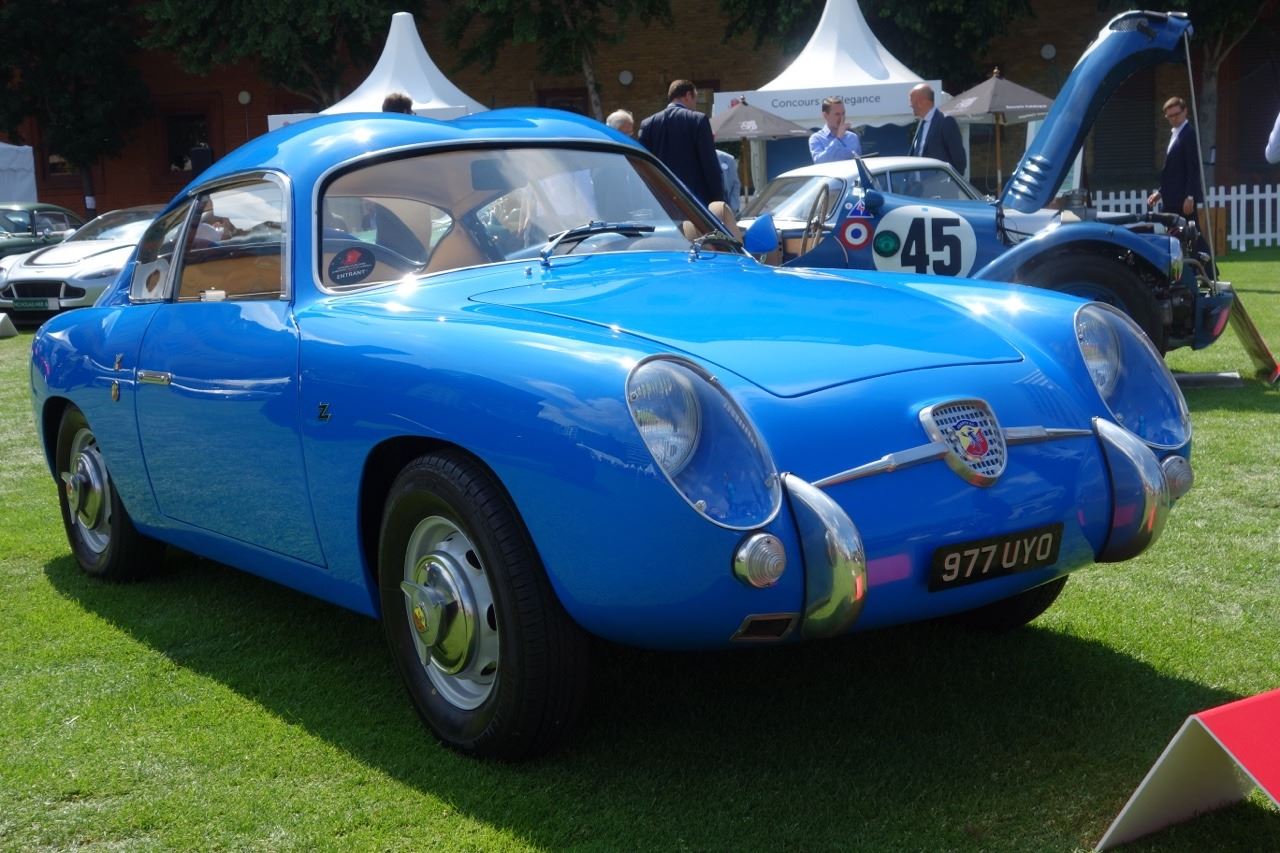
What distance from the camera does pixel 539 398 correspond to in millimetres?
2949

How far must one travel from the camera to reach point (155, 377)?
4.32 meters

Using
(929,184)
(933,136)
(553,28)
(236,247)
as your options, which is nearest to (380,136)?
(236,247)

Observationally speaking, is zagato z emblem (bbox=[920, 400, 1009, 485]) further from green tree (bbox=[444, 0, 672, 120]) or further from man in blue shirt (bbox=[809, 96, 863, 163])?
green tree (bbox=[444, 0, 672, 120])

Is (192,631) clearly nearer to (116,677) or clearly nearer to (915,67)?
(116,677)

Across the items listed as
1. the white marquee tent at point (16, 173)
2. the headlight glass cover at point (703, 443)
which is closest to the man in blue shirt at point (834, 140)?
the headlight glass cover at point (703, 443)

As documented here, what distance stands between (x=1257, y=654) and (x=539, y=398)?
2.16 metres

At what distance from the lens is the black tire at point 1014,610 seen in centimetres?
399

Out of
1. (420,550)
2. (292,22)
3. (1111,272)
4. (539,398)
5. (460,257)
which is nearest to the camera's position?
(539,398)

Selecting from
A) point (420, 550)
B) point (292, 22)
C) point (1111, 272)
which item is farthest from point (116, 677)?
point (292, 22)

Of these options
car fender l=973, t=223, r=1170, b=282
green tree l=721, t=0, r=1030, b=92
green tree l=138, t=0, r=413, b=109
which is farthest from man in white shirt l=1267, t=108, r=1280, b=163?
green tree l=138, t=0, r=413, b=109

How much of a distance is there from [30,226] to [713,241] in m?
16.9

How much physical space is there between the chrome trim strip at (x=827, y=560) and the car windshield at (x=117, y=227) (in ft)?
49.6

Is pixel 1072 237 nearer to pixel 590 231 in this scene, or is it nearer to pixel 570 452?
pixel 590 231

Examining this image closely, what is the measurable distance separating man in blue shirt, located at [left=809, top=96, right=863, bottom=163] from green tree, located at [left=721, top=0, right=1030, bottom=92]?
12854 millimetres
